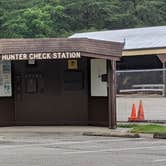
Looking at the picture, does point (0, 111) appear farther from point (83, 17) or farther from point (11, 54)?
point (83, 17)

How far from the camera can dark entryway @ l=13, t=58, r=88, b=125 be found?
23.1 meters

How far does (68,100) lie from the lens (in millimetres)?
23031

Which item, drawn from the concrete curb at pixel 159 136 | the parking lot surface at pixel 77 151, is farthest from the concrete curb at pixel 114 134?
the concrete curb at pixel 159 136

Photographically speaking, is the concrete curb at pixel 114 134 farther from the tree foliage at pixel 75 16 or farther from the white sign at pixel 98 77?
the tree foliage at pixel 75 16

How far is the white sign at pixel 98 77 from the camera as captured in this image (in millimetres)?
22906

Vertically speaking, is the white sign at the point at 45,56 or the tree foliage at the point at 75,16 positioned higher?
the tree foliage at the point at 75,16

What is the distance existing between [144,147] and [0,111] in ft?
28.1

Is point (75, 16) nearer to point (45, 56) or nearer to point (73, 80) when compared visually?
point (73, 80)

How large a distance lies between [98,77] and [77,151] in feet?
28.1

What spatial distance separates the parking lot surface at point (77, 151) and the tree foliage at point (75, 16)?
145 ft

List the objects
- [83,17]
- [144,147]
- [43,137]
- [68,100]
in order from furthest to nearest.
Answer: [83,17] → [68,100] → [43,137] → [144,147]

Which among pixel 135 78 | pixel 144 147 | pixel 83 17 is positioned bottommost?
pixel 144 147

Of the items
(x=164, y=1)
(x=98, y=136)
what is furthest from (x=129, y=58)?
(x=164, y=1)

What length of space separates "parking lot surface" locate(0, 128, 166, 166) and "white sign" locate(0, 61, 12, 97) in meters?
3.15
